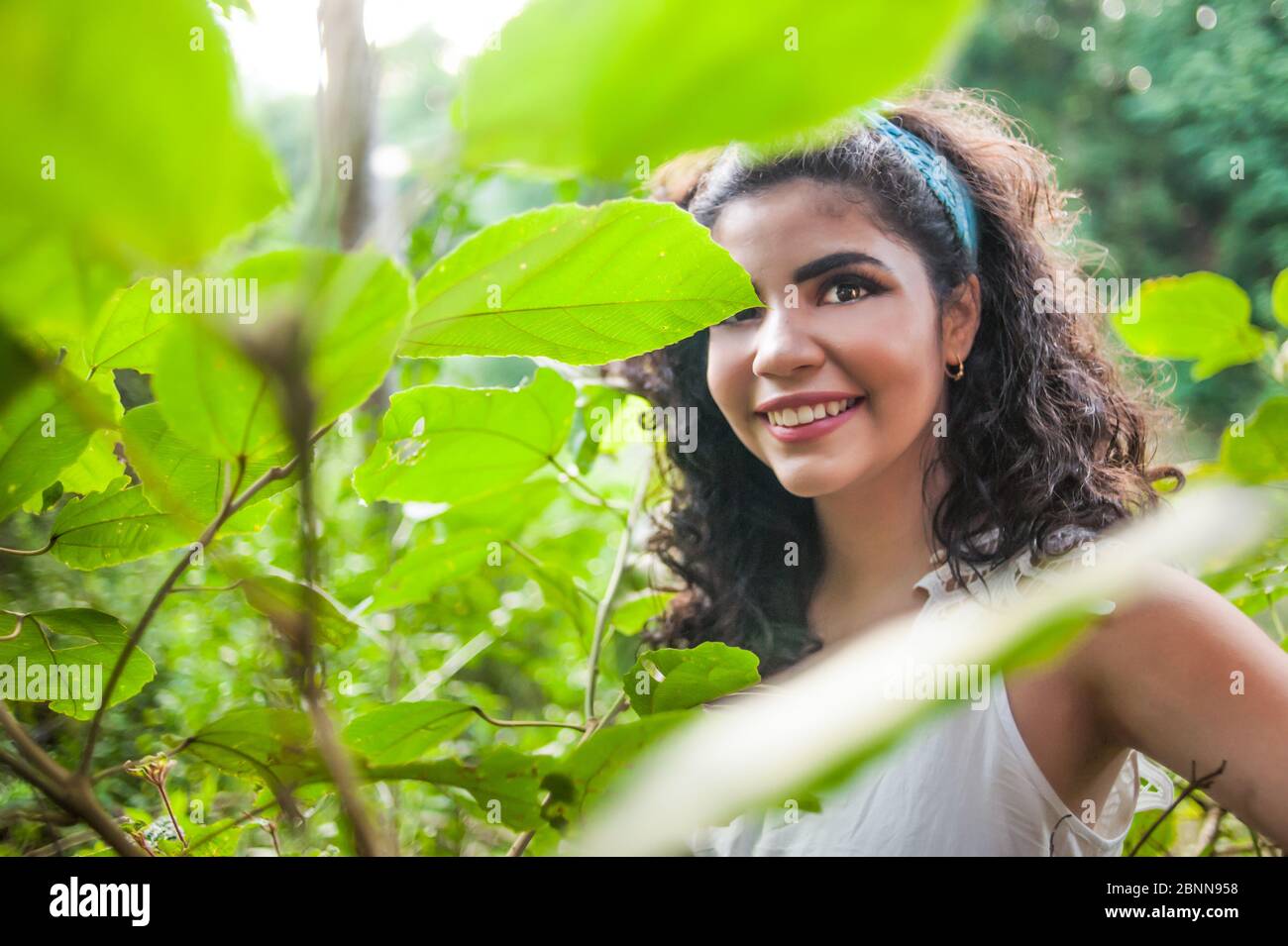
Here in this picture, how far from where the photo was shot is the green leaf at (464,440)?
1.39 ft

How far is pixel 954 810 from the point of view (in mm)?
493

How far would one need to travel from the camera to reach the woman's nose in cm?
52

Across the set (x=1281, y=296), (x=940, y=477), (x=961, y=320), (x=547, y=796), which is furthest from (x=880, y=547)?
(x=547, y=796)

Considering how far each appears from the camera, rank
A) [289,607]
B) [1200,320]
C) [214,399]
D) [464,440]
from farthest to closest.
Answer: [1200,320], [464,440], [289,607], [214,399]

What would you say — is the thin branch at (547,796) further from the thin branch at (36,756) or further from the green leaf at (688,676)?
the thin branch at (36,756)

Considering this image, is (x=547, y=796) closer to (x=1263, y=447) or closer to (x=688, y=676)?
(x=688, y=676)

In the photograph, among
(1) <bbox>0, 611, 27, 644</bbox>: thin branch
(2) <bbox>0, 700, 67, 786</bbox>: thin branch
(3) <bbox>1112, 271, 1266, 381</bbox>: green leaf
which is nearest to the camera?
(2) <bbox>0, 700, 67, 786</bbox>: thin branch

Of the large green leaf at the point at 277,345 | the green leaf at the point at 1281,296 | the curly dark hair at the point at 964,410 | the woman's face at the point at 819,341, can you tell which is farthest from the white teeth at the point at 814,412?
the large green leaf at the point at 277,345

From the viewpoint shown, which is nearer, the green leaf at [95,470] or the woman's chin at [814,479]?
the green leaf at [95,470]

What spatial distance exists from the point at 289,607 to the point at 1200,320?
1.81 feet

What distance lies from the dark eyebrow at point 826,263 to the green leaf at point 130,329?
0.31 m

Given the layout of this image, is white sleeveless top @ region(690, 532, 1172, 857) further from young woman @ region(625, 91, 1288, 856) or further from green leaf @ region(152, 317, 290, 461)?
green leaf @ region(152, 317, 290, 461)

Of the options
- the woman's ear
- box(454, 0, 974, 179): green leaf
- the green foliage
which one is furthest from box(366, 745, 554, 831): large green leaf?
the woman's ear

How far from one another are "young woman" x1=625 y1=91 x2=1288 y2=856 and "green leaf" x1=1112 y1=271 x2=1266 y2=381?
0.22 feet
